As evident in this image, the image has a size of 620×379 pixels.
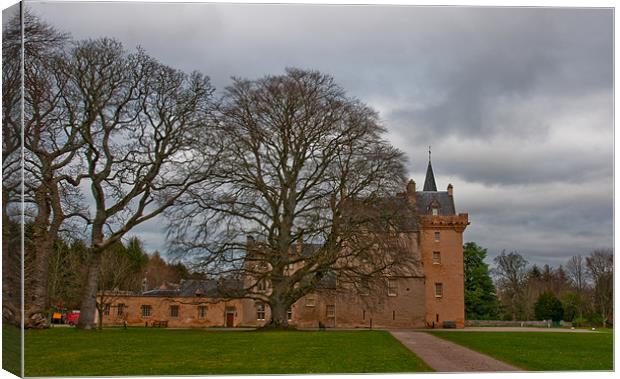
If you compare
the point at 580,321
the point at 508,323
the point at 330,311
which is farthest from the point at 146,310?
the point at 508,323

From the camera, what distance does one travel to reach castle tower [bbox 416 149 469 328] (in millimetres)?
36497

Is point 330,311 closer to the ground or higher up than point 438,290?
closer to the ground

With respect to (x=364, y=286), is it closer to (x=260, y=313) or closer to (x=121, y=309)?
(x=121, y=309)

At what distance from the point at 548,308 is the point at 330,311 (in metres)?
14.0

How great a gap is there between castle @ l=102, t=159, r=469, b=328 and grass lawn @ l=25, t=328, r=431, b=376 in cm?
1184

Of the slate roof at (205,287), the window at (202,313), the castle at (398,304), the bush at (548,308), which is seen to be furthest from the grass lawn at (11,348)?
the bush at (548,308)

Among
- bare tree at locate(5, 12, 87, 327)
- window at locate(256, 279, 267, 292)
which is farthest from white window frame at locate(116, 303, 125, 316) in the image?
bare tree at locate(5, 12, 87, 327)

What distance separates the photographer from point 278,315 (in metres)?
26.1

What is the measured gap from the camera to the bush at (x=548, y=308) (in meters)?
41.4

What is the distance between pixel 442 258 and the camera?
3741 centimetres

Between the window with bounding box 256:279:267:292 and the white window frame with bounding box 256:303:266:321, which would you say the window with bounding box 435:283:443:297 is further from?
the window with bounding box 256:279:267:292

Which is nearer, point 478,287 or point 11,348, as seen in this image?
point 11,348

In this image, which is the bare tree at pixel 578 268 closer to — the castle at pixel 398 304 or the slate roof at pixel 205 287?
the castle at pixel 398 304

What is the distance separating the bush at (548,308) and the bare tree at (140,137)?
2761 centimetres
